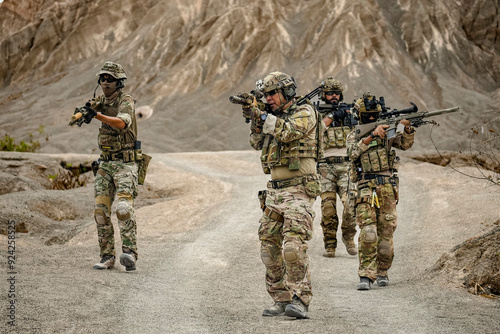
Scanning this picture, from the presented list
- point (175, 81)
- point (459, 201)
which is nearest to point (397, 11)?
point (175, 81)

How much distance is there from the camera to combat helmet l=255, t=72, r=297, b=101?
6402mm

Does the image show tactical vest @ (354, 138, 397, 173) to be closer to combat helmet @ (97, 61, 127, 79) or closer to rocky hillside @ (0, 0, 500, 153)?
combat helmet @ (97, 61, 127, 79)

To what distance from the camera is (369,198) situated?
805 centimetres

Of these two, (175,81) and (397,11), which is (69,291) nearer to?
(175,81)

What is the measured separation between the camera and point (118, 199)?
8.25 m

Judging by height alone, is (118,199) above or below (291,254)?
above

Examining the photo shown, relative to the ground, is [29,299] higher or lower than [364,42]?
lower

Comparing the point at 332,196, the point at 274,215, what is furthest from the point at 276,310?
the point at 332,196

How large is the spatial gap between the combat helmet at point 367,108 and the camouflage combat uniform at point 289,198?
2.17 meters

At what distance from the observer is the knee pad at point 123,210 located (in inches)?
320

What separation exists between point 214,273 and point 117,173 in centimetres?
165

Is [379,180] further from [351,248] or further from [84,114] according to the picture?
[84,114]

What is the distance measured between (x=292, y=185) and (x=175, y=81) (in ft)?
134

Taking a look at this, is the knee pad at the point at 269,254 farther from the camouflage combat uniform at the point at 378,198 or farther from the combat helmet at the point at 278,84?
the camouflage combat uniform at the point at 378,198
